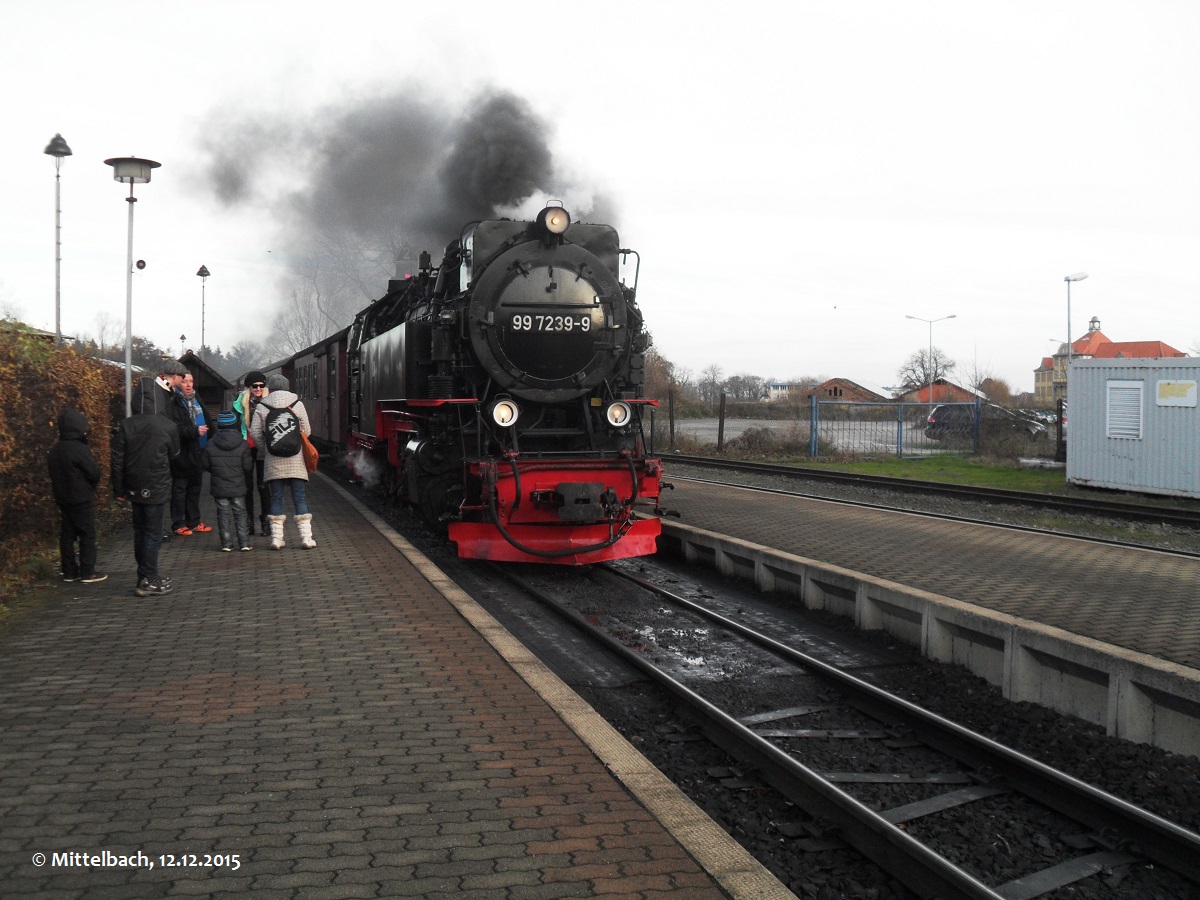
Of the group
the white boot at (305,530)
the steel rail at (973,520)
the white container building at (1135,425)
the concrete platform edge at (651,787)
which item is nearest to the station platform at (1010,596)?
the steel rail at (973,520)

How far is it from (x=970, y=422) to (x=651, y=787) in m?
24.9

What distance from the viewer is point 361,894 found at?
304 centimetres

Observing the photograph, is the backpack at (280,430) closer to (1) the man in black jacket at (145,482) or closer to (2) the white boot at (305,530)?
(2) the white boot at (305,530)

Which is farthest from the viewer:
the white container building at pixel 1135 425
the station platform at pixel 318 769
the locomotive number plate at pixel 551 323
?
the white container building at pixel 1135 425

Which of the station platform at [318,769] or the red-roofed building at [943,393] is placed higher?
the red-roofed building at [943,393]

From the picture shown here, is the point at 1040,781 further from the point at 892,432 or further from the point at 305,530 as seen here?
the point at 892,432

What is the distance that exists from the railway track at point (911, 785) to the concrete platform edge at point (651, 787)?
79 cm

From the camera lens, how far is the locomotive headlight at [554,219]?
9844 mm

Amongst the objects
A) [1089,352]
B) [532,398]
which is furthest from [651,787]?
[1089,352]

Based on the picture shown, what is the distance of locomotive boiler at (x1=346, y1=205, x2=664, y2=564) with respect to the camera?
368 inches

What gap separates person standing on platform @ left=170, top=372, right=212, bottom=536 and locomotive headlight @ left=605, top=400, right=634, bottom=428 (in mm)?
4103

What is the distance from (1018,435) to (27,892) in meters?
26.2

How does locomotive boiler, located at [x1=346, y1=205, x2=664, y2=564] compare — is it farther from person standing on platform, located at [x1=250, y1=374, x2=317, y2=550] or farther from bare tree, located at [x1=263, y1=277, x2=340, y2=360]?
bare tree, located at [x1=263, y1=277, x2=340, y2=360]

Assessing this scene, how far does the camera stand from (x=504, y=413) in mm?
9602
